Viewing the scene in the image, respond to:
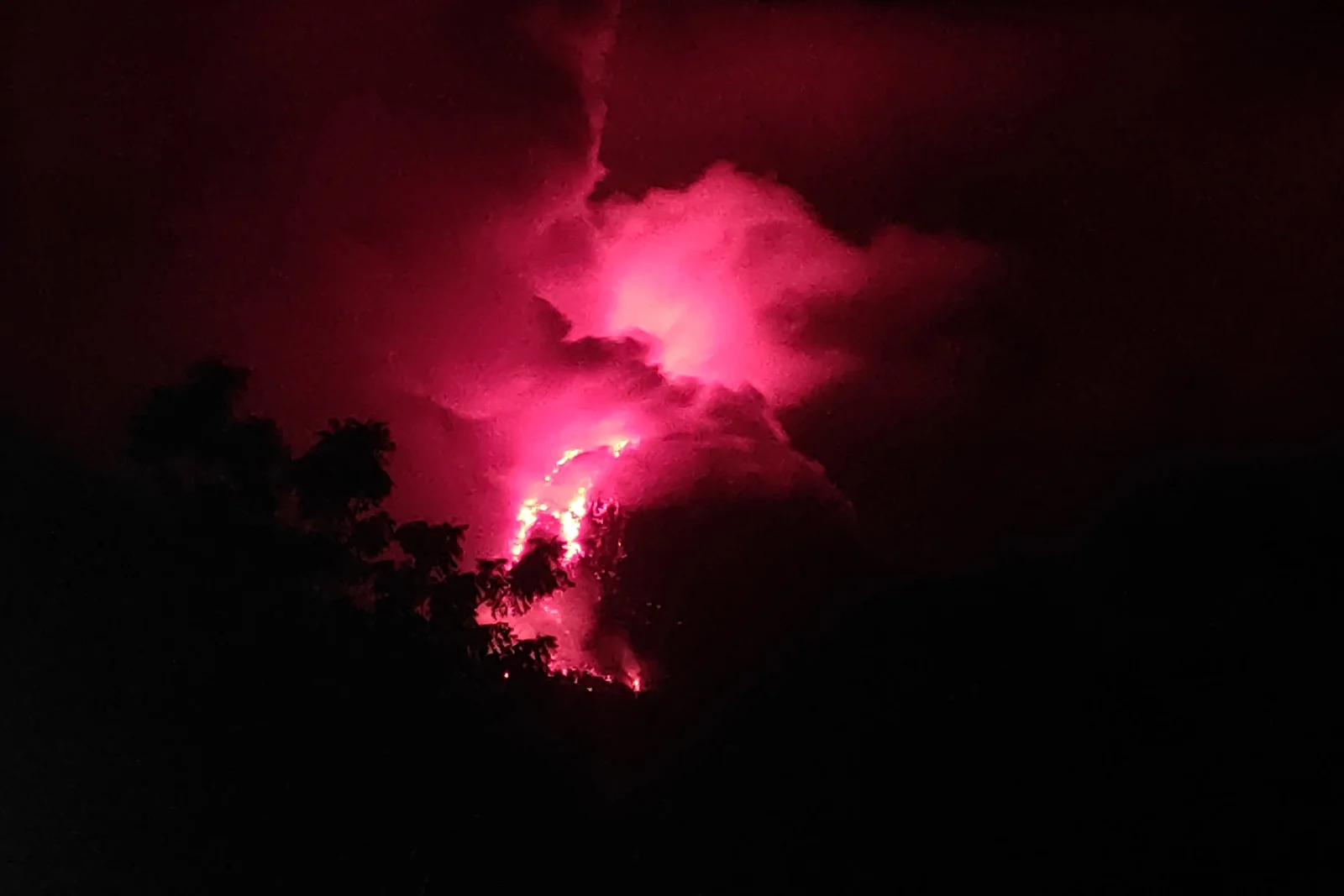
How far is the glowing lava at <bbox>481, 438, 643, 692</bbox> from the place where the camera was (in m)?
13.0

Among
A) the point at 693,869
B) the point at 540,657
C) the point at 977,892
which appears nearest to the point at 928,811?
the point at 977,892

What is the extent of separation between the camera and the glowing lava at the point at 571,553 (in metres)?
13.0

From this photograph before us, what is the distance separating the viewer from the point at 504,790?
8969 mm

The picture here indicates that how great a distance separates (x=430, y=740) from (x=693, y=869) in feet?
9.19

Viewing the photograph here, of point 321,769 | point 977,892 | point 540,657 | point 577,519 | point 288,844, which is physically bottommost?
point 288,844

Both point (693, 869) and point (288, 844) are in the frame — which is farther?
point (693, 869)

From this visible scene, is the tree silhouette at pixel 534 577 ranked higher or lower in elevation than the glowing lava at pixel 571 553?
lower

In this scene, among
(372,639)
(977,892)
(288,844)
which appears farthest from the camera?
(977,892)

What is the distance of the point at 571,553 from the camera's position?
1396 cm

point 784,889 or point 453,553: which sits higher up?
point 453,553

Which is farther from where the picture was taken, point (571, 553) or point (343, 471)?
point (571, 553)

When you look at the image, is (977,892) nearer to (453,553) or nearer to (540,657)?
(540,657)

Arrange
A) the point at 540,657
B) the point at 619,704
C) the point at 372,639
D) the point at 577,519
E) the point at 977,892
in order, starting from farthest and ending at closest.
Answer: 1. the point at 577,519
2. the point at 619,704
3. the point at 977,892
4. the point at 540,657
5. the point at 372,639

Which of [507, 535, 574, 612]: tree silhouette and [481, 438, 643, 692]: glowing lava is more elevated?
[481, 438, 643, 692]: glowing lava
